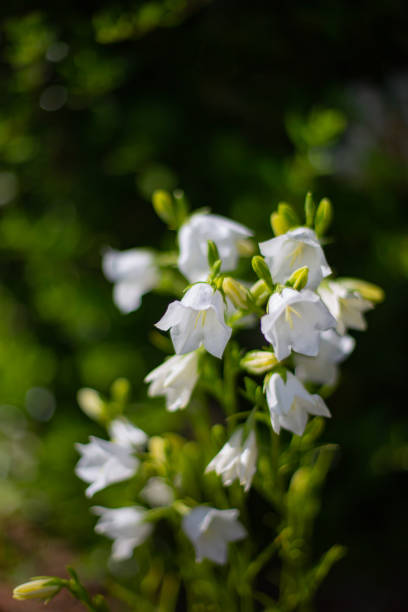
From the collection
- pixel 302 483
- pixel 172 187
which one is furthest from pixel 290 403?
pixel 172 187

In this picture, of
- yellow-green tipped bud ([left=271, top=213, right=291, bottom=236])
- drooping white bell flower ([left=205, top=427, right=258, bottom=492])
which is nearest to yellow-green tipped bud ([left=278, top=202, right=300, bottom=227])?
yellow-green tipped bud ([left=271, top=213, right=291, bottom=236])

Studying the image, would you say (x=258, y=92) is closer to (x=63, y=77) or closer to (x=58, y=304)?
(x=63, y=77)

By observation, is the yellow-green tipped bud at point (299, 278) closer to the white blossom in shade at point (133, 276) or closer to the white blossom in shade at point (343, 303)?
the white blossom in shade at point (343, 303)

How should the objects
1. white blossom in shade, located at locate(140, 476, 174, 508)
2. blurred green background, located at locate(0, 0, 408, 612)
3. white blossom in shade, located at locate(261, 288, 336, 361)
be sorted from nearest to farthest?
white blossom in shade, located at locate(261, 288, 336, 361)
white blossom in shade, located at locate(140, 476, 174, 508)
blurred green background, located at locate(0, 0, 408, 612)

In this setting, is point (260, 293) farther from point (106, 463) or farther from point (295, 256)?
point (106, 463)

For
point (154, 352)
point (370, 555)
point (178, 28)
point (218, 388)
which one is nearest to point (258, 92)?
point (178, 28)

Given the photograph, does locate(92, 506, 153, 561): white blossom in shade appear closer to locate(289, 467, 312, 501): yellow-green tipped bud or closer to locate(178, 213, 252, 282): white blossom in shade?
locate(289, 467, 312, 501): yellow-green tipped bud

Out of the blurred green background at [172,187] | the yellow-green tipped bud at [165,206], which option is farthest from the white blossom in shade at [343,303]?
the blurred green background at [172,187]
